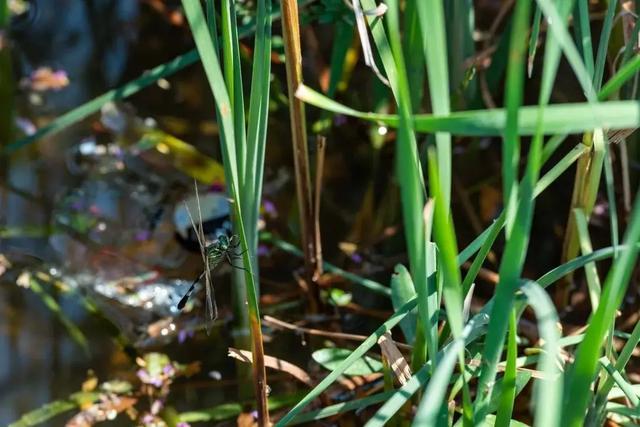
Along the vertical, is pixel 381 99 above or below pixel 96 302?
above

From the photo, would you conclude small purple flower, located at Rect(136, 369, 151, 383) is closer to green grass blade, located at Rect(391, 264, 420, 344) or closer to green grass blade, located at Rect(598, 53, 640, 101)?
green grass blade, located at Rect(391, 264, 420, 344)

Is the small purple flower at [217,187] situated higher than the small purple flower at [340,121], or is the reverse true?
the small purple flower at [340,121]

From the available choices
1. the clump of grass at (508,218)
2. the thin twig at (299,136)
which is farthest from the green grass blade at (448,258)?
the thin twig at (299,136)

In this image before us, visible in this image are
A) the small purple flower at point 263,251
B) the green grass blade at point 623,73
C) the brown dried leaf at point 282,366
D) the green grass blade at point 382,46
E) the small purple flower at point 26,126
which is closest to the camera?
the green grass blade at point 623,73

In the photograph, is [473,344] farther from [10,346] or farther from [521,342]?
[10,346]

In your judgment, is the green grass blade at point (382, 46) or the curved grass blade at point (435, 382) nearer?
the curved grass blade at point (435, 382)

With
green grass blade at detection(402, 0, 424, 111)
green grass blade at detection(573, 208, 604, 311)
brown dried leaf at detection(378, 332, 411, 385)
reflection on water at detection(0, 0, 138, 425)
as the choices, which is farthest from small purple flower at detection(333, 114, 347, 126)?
brown dried leaf at detection(378, 332, 411, 385)

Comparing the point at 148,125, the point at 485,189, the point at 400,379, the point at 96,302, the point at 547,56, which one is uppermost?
the point at 148,125

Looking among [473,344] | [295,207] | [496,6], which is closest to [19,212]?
[295,207]

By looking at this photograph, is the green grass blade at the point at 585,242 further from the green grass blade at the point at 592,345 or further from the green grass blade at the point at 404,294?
the green grass blade at the point at 592,345
